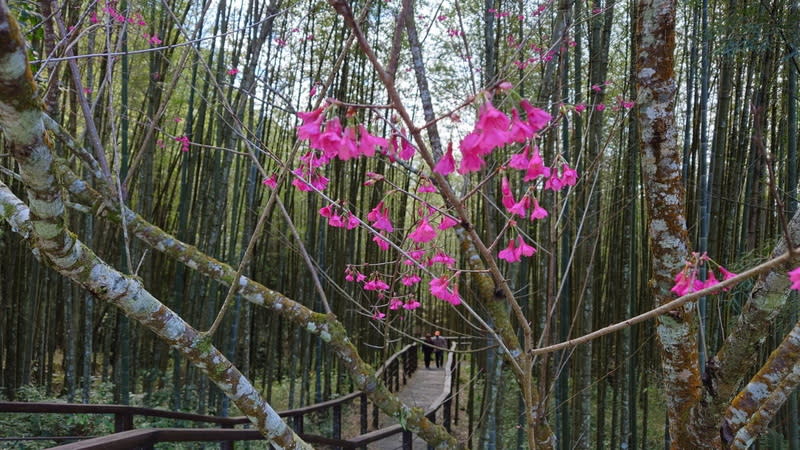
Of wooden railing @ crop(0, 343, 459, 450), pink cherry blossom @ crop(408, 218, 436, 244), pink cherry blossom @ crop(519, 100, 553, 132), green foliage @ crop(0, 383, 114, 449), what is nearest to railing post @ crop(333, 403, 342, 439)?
wooden railing @ crop(0, 343, 459, 450)

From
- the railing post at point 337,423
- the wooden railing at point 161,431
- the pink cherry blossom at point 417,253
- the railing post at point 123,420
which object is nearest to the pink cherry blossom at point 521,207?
the wooden railing at point 161,431

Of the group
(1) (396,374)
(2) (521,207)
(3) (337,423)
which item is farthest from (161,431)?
(1) (396,374)

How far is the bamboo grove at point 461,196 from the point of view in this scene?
1280 mm

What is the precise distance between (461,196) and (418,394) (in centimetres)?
613

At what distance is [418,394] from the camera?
708 centimetres

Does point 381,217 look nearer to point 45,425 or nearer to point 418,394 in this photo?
point 45,425

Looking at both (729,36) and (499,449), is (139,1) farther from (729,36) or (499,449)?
(499,449)

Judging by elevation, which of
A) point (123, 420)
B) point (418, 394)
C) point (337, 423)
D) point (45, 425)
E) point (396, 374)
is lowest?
point (418, 394)

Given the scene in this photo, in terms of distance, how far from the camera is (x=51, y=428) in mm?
4215

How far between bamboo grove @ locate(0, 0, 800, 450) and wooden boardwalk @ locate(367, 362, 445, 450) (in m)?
0.74

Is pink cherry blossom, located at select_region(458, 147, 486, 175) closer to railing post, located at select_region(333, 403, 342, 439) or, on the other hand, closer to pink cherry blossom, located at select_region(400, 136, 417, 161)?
pink cherry blossom, located at select_region(400, 136, 417, 161)

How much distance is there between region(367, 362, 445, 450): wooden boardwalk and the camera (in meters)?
5.27

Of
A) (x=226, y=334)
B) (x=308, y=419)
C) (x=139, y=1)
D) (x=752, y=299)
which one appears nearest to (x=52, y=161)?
(x=752, y=299)

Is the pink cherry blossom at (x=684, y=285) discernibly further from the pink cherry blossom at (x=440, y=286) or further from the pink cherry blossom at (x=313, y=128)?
the pink cherry blossom at (x=313, y=128)
